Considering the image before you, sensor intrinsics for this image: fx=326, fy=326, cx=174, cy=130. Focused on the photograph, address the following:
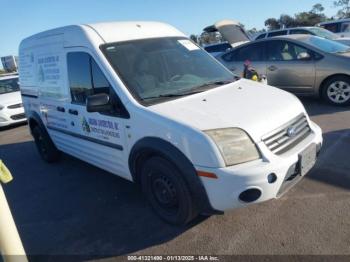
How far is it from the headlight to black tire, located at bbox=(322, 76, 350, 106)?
16.2 ft

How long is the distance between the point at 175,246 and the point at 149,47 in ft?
7.32

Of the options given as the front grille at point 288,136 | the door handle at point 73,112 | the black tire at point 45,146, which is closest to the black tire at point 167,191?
the front grille at point 288,136

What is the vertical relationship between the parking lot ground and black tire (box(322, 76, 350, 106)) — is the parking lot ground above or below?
below

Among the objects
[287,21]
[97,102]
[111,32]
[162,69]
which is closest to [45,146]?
[111,32]

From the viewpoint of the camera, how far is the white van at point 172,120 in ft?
8.87

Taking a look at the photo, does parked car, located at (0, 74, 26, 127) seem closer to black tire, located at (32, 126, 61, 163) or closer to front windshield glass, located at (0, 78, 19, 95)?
front windshield glass, located at (0, 78, 19, 95)

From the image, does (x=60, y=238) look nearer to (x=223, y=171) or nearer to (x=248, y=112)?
(x=223, y=171)

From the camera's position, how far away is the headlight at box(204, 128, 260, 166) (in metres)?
2.67

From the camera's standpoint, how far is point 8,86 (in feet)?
35.4

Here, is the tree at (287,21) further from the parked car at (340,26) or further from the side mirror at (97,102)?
the side mirror at (97,102)

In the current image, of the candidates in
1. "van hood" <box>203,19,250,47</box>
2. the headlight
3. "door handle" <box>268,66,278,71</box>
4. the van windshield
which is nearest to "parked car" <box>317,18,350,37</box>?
"van hood" <box>203,19,250,47</box>

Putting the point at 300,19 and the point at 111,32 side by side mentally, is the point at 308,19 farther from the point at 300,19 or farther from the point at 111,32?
the point at 111,32

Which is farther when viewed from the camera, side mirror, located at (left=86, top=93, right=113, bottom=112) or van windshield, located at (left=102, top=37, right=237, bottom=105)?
van windshield, located at (left=102, top=37, right=237, bottom=105)

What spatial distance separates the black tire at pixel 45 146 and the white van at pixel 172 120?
0.82 m
